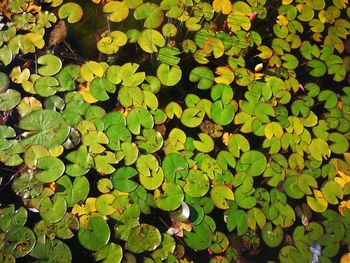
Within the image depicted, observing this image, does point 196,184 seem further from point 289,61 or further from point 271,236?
point 289,61

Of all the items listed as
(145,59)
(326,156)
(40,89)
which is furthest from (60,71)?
(326,156)

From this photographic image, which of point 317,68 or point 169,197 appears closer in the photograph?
point 169,197

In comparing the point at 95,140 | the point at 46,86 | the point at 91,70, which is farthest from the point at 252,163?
the point at 46,86

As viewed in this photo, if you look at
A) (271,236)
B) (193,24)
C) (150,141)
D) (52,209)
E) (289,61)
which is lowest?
(271,236)

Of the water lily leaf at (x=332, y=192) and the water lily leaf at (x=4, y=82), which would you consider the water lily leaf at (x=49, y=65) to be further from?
the water lily leaf at (x=332, y=192)

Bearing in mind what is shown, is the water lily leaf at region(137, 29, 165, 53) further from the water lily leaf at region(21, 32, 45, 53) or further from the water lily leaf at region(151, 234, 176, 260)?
the water lily leaf at region(151, 234, 176, 260)

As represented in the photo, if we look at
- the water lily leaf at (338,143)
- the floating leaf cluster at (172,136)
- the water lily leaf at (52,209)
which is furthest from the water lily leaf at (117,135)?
the water lily leaf at (338,143)

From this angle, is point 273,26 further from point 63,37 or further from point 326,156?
point 63,37
